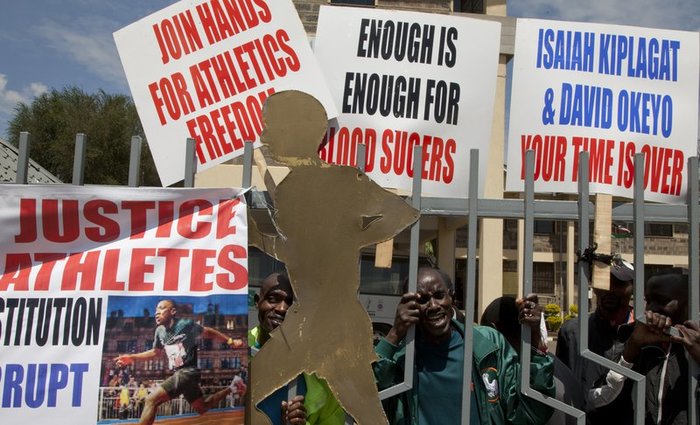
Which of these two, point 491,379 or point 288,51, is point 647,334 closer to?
point 491,379

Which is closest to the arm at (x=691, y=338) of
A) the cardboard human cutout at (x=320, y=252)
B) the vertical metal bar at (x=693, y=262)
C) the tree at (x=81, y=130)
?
the vertical metal bar at (x=693, y=262)

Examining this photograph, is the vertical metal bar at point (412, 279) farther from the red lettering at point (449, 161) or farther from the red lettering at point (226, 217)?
the red lettering at point (226, 217)

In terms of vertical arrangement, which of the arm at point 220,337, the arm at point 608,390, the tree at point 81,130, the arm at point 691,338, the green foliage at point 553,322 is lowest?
the green foliage at point 553,322

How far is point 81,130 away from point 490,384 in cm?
2305

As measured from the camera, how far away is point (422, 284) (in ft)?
7.67

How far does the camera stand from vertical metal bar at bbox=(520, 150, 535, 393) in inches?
85.6

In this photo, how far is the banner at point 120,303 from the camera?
1994 millimetres

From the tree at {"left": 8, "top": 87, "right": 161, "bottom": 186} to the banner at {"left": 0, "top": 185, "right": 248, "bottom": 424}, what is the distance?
20.6 metres

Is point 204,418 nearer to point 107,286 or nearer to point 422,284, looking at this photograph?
point 107,286

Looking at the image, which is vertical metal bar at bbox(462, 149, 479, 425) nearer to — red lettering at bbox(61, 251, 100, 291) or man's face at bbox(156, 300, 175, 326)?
man's face at bbox(156, 300, 175, 326)

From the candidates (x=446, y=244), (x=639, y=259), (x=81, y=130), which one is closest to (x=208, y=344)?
(x=639, y=259)

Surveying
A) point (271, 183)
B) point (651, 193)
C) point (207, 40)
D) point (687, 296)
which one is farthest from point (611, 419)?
point (207, 40)

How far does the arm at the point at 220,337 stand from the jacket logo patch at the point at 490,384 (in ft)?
3.13

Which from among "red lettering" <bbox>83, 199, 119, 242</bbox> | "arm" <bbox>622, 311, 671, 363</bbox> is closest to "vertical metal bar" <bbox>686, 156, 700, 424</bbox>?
"arm" <bbox>622, 311, 671, 363</bbox>
